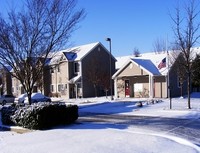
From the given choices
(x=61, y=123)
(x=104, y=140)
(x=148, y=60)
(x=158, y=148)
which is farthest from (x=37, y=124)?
(x=148, y=60)

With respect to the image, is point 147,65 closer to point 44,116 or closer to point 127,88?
point 127,88

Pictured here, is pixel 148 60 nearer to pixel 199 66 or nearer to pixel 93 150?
pixel 199 66

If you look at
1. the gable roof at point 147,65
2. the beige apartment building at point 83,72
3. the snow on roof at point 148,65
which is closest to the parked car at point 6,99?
the beige apartment building at point 83,72

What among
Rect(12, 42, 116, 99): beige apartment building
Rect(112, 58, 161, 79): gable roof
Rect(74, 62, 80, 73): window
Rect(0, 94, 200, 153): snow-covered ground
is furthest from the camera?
Rect(74, 62, 80, 73): window

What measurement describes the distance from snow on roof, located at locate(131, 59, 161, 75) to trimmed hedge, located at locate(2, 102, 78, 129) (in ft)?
63.9

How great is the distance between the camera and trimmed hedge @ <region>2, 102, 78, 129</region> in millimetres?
15992

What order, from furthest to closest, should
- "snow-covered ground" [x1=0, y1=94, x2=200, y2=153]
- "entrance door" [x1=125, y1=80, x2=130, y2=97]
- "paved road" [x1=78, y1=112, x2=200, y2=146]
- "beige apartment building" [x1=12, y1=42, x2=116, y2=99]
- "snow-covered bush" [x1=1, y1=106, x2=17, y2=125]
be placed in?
1. "beige apartment building" [x1=12, y1=42, x2=116, y2=99]
2. "entrance door" [x1=125, y1=80, x2=130, y2=97]
3. "snow-covered bush" [x1=1, y1=106, x2=17, y2=125]
4. "paved road" [x1=78, y1=112, x2=200, y2=146]
5. "snow-covered ground" [x1=0, y1=94, x2=200, y2=153]

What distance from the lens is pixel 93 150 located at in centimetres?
1038

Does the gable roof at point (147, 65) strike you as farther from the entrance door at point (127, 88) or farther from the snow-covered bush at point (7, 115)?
the snow-covered bush at point (7, 115)

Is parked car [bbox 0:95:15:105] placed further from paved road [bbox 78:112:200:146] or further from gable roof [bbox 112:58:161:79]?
paved road [bbox 78:112:200:146]

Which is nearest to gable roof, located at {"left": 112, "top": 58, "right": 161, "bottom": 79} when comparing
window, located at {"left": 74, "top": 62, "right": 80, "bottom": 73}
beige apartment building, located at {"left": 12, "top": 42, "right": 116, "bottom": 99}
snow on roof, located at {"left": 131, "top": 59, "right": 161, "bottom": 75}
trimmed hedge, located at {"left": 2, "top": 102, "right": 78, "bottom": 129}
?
snow on roof, located at {"left": 131, "top": 59, "right": 161, "bottom": 75}

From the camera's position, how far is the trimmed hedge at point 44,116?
16.0m

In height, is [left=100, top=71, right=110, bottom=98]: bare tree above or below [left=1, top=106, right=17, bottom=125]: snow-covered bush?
above

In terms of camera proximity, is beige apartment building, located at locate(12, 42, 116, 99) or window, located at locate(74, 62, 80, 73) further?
window, located at locate(74, 62, 80, 73)
